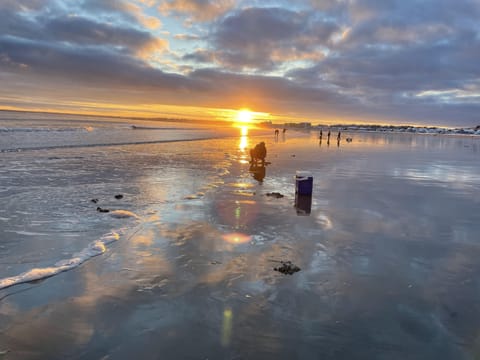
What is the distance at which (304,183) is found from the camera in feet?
36.7

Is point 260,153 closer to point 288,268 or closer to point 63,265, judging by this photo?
point 288,268

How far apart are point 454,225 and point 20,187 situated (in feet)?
45.7

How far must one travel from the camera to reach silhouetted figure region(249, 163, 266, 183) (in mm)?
15852

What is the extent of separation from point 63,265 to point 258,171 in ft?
42.8

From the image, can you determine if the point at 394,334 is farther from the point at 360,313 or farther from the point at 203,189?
the point at 203,189

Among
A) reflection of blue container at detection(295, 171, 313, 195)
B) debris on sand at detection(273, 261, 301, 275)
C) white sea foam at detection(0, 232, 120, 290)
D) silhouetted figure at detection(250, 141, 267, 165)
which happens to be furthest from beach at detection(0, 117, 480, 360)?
silhouetted figure at detection(250, 141, 267, 165)

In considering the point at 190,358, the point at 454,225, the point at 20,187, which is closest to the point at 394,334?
the point at 190,358

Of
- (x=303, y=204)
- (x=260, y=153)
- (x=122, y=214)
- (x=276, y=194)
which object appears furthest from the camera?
(x=260, y=153)

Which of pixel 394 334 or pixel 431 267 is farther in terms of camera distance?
pixel 431 267

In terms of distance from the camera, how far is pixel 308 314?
4.38 metres

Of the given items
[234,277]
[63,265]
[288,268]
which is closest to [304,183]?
[288,268]

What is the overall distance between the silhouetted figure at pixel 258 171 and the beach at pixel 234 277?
14.6 ft

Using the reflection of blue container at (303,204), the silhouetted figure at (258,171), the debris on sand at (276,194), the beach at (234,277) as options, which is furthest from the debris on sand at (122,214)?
the silhouetted figure at (258,171)

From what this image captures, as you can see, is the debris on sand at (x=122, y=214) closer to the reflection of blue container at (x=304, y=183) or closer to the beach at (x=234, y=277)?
the beach at (x=234, y=277)
